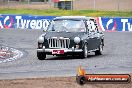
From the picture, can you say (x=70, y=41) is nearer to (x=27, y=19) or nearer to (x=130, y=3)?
(x=27, y=19)

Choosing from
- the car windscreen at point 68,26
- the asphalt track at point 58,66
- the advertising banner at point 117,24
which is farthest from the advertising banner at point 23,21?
the asphalt track at point 58,66

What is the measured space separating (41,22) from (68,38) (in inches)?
999

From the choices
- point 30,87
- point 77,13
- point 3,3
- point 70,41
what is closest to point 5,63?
point 70,41

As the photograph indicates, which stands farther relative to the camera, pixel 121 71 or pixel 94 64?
pixel 94 64

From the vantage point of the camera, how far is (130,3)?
58.7 metres

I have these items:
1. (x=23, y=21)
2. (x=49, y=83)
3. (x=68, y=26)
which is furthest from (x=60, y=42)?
(x=23, y=21)

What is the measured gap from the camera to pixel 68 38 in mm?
20156

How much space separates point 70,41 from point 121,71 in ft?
15.0

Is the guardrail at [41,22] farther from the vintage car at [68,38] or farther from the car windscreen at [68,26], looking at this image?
the car windscreen at [68,26]

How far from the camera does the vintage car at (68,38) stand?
20109mm

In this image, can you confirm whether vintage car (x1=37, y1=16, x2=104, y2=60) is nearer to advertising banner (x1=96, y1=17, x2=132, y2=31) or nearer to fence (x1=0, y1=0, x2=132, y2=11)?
advertising banner (x1=96, y1=17, x2=132, y2=31)

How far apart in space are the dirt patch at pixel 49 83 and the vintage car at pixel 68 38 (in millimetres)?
6441

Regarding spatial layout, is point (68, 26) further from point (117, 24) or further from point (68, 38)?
point (117, 24)

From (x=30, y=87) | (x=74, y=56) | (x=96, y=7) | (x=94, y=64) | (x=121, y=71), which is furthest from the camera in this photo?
(x=96, y=7)
